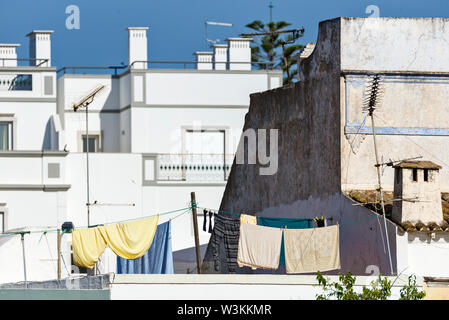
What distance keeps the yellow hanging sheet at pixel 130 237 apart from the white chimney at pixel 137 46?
66.5 ft

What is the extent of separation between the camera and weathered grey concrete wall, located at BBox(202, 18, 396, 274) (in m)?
30.4

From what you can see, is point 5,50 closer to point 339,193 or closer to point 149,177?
point 149,177

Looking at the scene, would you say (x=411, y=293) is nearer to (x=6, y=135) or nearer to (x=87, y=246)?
(x=87, y=246)

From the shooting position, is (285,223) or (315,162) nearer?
(285,223)

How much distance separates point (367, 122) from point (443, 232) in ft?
11.8

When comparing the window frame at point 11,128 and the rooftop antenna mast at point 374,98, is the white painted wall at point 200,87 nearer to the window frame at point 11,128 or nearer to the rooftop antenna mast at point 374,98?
the window frame at point 11,128

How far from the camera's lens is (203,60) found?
53.8m

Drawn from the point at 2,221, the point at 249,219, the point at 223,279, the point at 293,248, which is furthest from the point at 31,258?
the point at 223,279

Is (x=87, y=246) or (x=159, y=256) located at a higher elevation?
(x=87, y=246)

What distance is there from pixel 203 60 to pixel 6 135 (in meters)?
8.20

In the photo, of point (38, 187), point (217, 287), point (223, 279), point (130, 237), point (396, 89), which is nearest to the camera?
point (217, 287)

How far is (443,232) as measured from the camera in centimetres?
2895

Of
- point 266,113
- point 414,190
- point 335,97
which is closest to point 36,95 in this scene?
point 266,113
